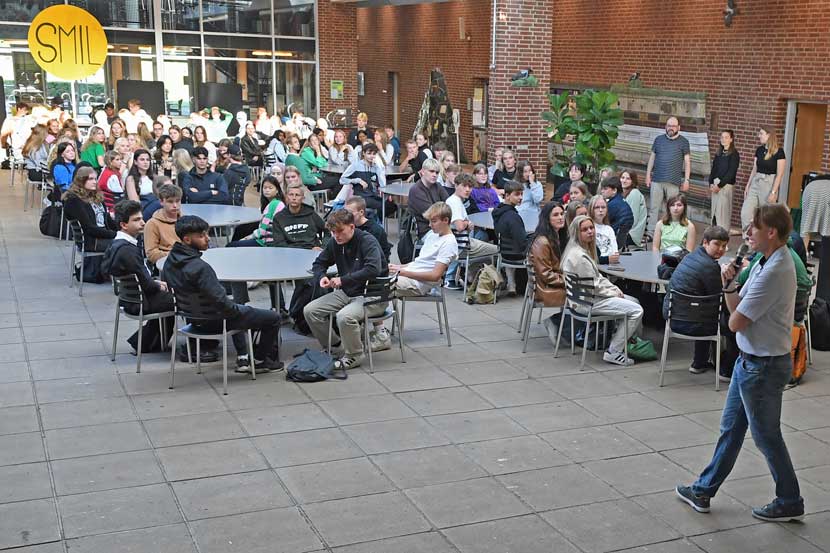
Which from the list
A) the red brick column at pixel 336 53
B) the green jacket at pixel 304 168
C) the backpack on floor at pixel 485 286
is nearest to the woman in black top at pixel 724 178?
the backpack on floor at pixel 485 286

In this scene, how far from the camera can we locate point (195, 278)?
22.6 ft

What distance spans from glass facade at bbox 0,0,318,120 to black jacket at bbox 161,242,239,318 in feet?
53.1

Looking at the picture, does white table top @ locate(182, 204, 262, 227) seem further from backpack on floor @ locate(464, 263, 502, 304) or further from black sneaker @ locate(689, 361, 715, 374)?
black sneaker @ locate(689, 361, 715, 374)

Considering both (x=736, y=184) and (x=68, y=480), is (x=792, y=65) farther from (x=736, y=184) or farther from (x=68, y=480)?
(x=68, y=480)

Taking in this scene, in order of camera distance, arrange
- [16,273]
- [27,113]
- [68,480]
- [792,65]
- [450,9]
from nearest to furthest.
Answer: [68,480], [16,273], [792,65], [27,113], [450,9]

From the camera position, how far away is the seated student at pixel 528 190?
443 inches

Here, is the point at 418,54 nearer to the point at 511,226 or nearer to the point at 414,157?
the point at 414,157

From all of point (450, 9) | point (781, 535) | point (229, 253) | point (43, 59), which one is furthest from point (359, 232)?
point (450, 9)

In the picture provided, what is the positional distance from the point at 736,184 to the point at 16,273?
33.9ft

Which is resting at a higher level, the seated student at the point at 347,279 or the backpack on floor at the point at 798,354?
the seated student at the point at 347,279

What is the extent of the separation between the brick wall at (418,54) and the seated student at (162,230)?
15409 millimetres

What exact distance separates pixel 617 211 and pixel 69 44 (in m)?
11.6

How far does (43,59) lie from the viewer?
16953 mm

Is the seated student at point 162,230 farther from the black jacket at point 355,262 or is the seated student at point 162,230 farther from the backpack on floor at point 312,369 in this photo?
the backpack on floor at point 312,369
